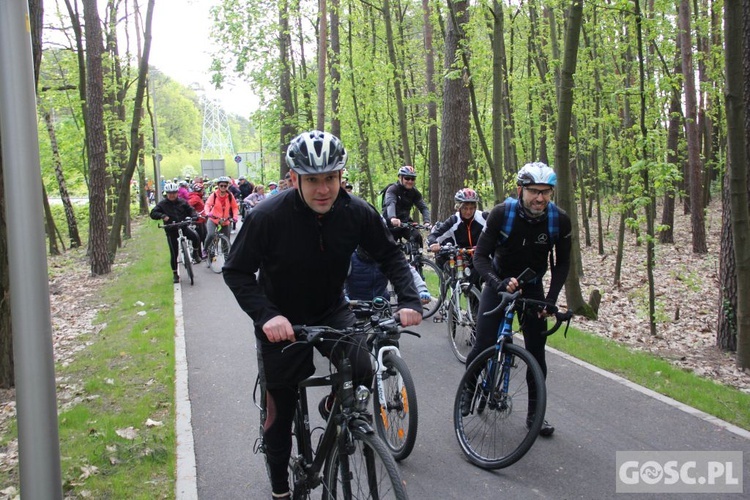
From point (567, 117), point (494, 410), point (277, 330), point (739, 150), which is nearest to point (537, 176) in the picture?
point (494, 410)

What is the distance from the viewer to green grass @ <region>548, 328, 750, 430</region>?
6.55 meters

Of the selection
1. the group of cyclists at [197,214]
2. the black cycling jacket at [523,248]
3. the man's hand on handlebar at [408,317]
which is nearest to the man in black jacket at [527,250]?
the black cycling jacket at [523,248]

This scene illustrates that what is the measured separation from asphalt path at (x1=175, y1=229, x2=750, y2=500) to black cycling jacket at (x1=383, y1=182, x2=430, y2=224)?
9.84 feet

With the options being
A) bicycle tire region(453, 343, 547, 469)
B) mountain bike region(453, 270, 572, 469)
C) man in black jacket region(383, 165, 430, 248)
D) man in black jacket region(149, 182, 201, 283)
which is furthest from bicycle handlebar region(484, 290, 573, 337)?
man in black jacket region(149, 182, 201, 283)

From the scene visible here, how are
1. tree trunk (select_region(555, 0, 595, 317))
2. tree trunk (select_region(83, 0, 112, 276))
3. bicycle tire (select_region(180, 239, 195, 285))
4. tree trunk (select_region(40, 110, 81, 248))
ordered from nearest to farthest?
1. tree trunk (select_region(555, 0, 595, 317))
2. bicycle tire (select_region(180, 239, 195, 285))
3. tree trunk (select_region(83, 0, 112, 276))
4. tree trunk (select_region(40, 110, 81, 248))

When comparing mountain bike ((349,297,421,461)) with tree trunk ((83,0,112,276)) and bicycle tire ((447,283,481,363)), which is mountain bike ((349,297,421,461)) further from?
tree trunk ((83,0,112,276))

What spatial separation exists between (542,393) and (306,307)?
2.01m

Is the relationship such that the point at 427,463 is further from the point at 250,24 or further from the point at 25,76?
the point at 250,24

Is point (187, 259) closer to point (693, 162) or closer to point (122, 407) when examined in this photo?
point (122, 407)

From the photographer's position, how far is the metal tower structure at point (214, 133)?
95188 millimetres

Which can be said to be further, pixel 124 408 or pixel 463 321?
pixel 463 321

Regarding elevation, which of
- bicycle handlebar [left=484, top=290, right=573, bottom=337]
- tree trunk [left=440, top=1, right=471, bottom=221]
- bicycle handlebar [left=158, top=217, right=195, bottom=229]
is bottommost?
bicycle handlebar [left=484, top=290, right=573, bottom=337]

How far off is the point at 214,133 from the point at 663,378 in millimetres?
93704

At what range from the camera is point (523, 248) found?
5633 millimetres
